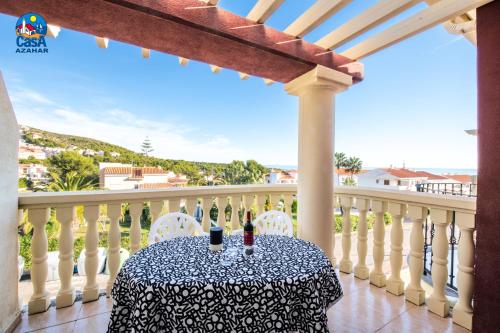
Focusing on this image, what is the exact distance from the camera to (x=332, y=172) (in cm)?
227

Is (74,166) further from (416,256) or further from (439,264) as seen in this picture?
(439,264)

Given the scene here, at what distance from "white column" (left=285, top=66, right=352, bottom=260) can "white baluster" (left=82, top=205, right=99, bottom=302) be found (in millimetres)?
1796

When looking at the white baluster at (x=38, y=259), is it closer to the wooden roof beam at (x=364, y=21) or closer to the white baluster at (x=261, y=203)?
the white baluster at (x=261, y=203)

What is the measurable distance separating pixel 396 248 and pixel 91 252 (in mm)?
2584

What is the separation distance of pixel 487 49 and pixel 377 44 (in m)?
0.70

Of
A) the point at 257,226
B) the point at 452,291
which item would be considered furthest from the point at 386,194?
the point at 452,291

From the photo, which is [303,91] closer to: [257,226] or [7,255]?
[257,226]

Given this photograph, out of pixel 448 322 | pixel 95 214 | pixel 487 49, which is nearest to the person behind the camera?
pixel 487 49

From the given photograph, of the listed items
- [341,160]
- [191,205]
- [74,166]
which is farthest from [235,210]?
[341,160]

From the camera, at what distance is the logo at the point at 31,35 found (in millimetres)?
1637

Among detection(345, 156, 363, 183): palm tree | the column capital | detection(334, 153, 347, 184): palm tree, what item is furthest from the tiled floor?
detection(345, 156, 363, 183): palm tree

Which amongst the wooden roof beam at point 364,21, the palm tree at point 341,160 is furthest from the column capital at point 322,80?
the palm tree at point 341,160

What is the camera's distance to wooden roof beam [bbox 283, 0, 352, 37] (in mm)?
1565

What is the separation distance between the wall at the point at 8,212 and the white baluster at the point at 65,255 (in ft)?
0.81
